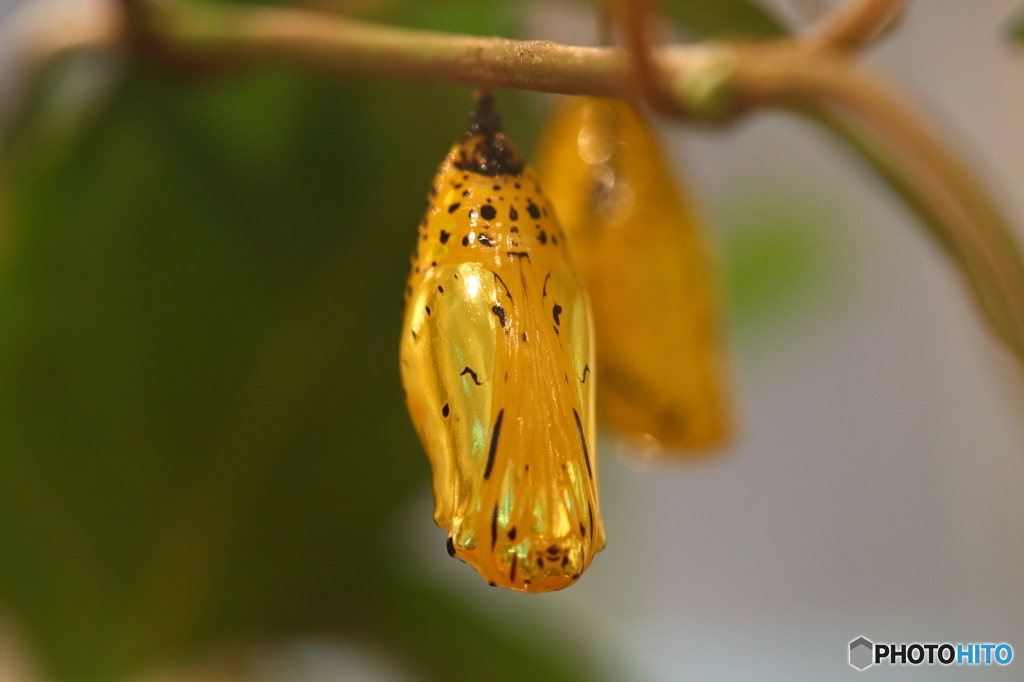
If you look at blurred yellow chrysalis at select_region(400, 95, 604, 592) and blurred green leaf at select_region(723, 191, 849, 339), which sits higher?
blurred green leaf at select_region(723, 191, 849, 339)

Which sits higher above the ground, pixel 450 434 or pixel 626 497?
pixel 626 497

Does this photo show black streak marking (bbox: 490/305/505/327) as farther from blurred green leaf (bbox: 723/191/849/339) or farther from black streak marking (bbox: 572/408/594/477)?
blurred green leaf (bbox: 723/191/849/339)

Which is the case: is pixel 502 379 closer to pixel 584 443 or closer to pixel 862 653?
pixel 584 443

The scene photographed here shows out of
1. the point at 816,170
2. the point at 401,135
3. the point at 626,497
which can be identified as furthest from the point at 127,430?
the point at 816,170

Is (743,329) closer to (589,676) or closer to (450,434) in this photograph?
(589,676)

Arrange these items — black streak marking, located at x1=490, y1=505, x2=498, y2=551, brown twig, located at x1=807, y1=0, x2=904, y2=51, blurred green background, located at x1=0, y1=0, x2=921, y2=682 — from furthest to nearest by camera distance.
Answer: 1. blurred green background, located at x1=0, y1=0, x2=921, y2=682
2. brown twig, located at x1=807, y1=0, x2=904, y2=51
3. black streak marking, located at x1=490, y1=505, x2=498, y2=551

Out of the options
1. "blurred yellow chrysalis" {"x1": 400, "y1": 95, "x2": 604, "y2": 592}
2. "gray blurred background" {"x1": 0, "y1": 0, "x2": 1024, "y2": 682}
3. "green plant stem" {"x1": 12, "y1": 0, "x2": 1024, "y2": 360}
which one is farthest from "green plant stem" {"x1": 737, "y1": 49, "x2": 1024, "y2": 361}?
"gray blurred background" {"x1": 0, "y1": 0, "x2": 1024, "y2": 682}

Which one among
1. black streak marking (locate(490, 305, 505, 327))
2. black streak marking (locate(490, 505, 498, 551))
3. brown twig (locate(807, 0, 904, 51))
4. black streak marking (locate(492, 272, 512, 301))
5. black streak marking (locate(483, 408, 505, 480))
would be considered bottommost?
black streak marking (locate(490, 505, 498, 551))
